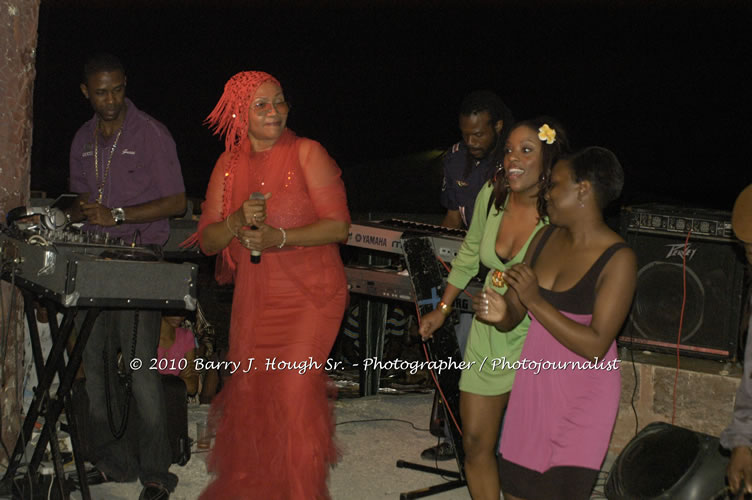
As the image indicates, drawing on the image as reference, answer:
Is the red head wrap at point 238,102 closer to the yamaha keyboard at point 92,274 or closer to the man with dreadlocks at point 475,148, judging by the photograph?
the yamaha keyboard at point 92,274

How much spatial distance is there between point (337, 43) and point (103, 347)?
685cm

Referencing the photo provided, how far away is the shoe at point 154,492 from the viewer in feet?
13.4

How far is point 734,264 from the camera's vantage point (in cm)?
461

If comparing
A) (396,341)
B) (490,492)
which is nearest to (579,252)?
(490,492)

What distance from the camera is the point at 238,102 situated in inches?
151

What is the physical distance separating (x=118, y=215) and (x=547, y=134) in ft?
6.75

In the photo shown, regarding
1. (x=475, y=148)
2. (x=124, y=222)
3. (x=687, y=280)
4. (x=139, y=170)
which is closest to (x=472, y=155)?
(x=475, y=148)

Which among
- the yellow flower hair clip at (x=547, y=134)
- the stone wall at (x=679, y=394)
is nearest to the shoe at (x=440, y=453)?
the stone wall at (x=679, y=394)

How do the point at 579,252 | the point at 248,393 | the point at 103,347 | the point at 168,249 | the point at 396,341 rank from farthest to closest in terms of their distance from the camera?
the point at 396,341 → the point at 168,249 → the point at 103,347 → the point at 248,393 → the point at 579,252

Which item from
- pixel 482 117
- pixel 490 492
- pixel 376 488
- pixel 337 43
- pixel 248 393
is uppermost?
pixel 337 43

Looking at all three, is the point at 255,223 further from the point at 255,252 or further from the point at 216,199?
the point at 216,199

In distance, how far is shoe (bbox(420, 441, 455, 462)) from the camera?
16.1 ft

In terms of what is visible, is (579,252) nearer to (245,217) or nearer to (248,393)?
(245,217)

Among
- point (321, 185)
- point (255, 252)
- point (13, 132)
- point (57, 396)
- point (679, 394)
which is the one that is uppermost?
point (13, 132)
